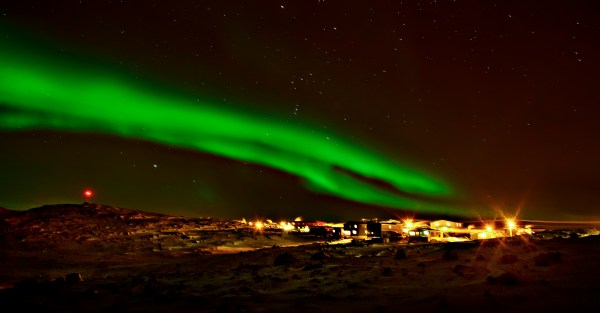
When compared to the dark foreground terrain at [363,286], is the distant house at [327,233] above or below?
above

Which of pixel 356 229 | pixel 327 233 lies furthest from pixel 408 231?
pixel 327 233

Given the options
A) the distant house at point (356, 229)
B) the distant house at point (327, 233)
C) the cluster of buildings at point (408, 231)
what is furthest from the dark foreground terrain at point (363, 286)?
the distant house at point (356, 229)

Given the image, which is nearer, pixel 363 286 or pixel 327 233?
pixel 363 286

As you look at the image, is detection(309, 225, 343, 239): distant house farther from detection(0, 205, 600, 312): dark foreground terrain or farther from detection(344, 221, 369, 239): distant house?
detection(0, 205, 600, 312): dark foreground terrain

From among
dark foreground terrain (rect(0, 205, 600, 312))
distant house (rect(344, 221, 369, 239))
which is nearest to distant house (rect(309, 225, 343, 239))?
distant house (rect(344, 221, 369, 239))

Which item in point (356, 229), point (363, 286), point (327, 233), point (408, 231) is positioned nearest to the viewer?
point (363, 286)

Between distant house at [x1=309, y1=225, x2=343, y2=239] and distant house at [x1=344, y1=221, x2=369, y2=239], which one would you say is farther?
distant house at [x1=344, y1=221, x2=369, y2=239]

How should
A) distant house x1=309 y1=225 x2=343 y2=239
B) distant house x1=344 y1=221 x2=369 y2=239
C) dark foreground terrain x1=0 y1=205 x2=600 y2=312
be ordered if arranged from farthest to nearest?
distant house x1=344 y1=221 x2=369 y2=239 < distant house x1=309 y1=225 x2=343 y2=239 < dark foreground terrain x1=0 y1=205 x2=600 y2=312

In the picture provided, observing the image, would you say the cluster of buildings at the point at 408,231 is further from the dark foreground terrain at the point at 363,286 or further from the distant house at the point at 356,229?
the dark foreground terrain at the point at 363,286

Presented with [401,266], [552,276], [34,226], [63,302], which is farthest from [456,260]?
[34,226]

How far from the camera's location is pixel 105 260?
35.8m

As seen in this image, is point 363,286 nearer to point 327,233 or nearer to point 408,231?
point 408,231

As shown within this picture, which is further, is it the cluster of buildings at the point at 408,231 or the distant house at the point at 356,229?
the distant house at the point at 356,229

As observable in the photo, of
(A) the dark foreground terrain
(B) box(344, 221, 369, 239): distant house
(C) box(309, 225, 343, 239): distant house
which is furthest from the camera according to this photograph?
(B) box(344, 221, 369, 239): distant house
